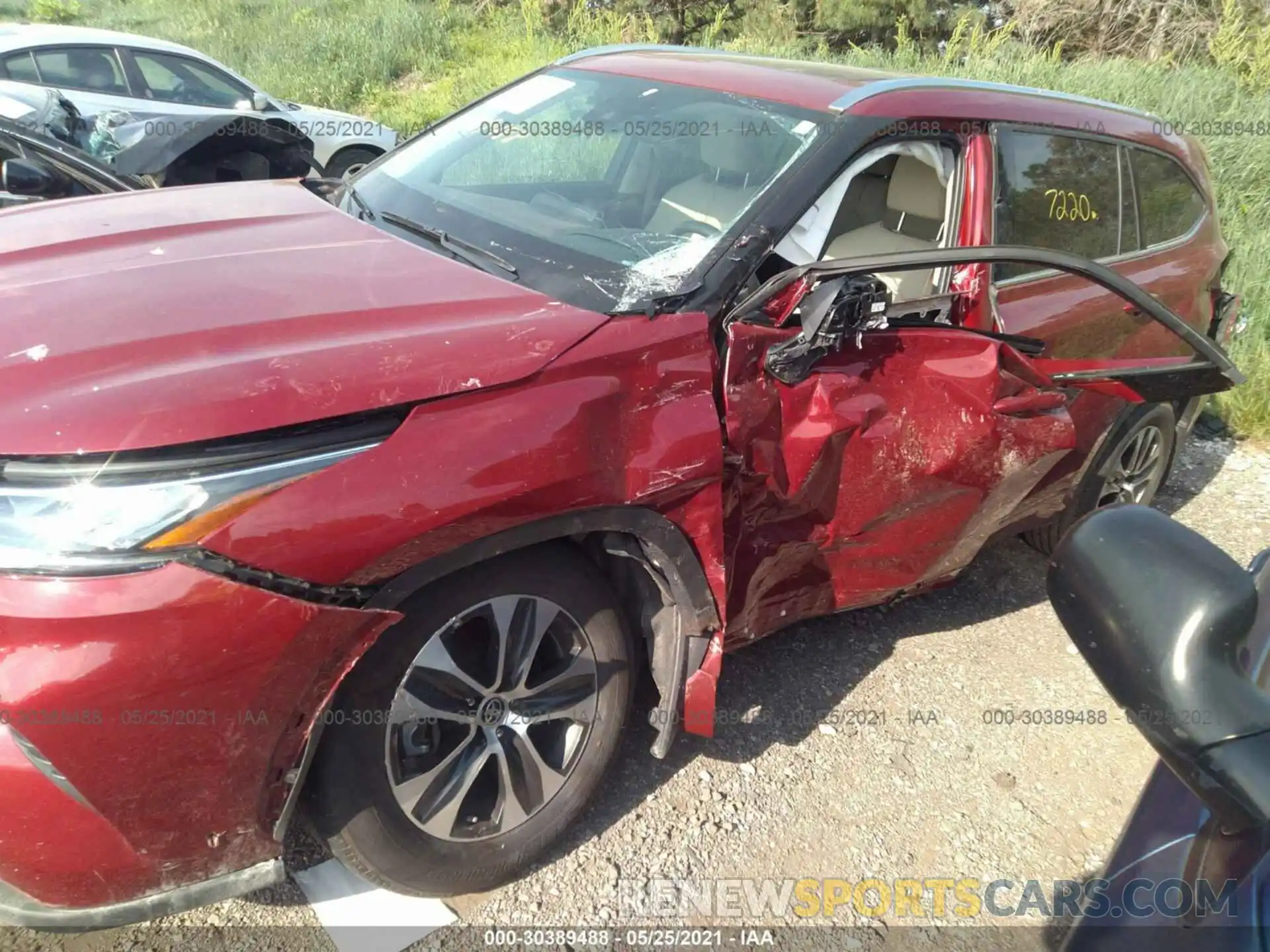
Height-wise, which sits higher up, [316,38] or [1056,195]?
[1056,195]

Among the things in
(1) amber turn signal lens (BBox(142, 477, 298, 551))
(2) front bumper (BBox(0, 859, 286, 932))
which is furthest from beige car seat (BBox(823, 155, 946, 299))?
(2) front bumper (BBox(0, 859, 286, 932))

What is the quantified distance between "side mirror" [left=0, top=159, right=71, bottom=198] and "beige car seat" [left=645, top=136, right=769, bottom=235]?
8.82 ft

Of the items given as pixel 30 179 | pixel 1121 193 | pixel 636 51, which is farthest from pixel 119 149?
pixel 1121 193

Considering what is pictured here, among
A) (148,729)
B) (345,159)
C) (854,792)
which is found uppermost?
(148,729)

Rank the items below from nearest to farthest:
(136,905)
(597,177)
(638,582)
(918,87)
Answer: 1. (136,905)
2. (638,582)
3. (918,87)
4. (597,177)

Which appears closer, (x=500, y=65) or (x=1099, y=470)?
(x=1099, y=470)

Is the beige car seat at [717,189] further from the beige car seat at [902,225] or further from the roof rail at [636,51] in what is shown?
the roof rail at [636,51]

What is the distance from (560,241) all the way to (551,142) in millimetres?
810

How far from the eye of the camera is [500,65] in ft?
48.8

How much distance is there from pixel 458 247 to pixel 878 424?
121cm

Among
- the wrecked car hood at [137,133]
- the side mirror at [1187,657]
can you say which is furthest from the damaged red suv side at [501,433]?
the wrecked car hood at [137,133]

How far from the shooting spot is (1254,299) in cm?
642

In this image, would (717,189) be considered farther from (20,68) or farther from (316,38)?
(316,38)

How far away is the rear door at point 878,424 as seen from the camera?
2244mm
